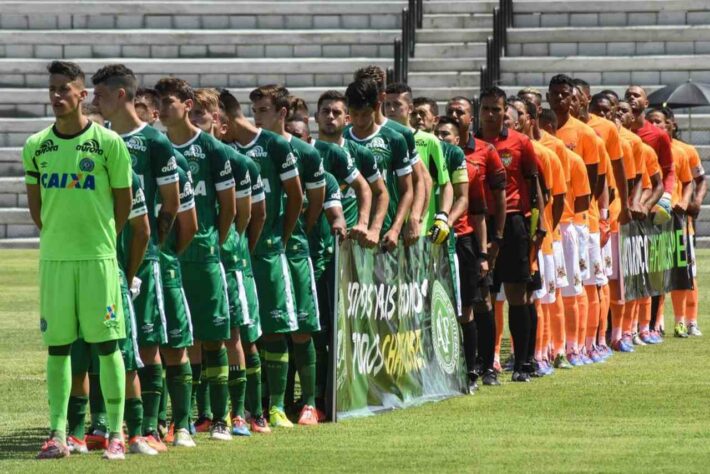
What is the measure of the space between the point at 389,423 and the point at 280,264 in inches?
46.9

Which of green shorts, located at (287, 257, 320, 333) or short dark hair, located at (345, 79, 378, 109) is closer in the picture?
green shorts, located at (287, 257, 320, 333)

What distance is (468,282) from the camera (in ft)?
46.0

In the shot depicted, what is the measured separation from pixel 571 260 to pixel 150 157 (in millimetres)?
6768

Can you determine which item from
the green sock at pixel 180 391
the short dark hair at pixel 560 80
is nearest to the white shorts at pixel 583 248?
the short dark hair at pixel 560 80

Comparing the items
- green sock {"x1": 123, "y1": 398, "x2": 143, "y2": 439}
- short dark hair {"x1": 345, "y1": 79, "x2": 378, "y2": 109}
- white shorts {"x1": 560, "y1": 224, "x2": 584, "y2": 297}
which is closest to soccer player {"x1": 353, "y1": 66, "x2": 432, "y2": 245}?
short dark hair {"x1": 345, "y1": 79, "x2": 378, "y2": 109}

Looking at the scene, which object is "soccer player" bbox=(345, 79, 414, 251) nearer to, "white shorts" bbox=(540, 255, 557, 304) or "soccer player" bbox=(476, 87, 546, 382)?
"soccer player" bbox=(476, 87, 546, 382)

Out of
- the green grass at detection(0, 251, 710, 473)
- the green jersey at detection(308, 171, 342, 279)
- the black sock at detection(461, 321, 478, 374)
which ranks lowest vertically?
the green grass at detection(0, 251, 710, 473)

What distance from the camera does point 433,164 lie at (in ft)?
45.0

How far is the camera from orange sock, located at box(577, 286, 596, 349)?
16094 millimetres

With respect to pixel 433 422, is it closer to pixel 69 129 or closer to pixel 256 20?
pixel 69 129

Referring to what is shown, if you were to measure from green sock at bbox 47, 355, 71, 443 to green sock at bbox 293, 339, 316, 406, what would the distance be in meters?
2.39

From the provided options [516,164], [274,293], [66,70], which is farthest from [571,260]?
[66,70]

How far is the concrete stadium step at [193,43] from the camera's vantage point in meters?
31.2

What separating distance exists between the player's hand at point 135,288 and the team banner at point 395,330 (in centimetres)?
192
